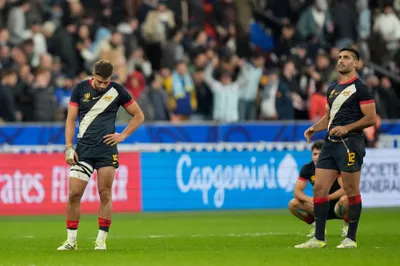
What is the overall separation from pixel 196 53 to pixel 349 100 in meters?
14.8

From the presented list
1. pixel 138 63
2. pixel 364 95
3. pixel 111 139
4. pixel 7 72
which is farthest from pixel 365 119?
pixel 138 63

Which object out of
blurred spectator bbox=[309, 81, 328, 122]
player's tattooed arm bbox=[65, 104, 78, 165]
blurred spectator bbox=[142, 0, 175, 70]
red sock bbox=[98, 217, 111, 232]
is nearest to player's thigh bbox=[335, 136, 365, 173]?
red sock bbox=[98, 217, 111, 232]

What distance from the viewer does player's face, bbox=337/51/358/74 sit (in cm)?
1434

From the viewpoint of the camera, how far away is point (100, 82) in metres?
14.2

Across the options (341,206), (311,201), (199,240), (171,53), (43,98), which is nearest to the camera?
(199,240)

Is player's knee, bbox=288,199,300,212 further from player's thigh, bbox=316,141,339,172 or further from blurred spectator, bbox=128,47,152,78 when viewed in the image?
blurred spectator, bbox=128,47,152,78

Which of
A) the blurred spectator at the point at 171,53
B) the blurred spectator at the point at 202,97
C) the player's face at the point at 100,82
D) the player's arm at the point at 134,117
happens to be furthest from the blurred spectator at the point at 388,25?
the player's face at the point at 100,82

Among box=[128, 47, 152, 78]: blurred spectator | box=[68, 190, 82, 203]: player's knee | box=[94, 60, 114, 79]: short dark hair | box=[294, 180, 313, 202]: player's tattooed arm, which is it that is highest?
box=[128, 47, 152, 78]: blurred spectator

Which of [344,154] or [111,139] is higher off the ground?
[111,139]

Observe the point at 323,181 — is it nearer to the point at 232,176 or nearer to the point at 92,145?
the point at 92,145

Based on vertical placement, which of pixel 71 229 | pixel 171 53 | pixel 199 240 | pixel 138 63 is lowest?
pixel 199 240

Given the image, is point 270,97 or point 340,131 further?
point 270,97

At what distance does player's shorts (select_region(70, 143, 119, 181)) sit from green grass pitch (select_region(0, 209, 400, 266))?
0.99 metres

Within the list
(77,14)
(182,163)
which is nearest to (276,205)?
(182,163)
